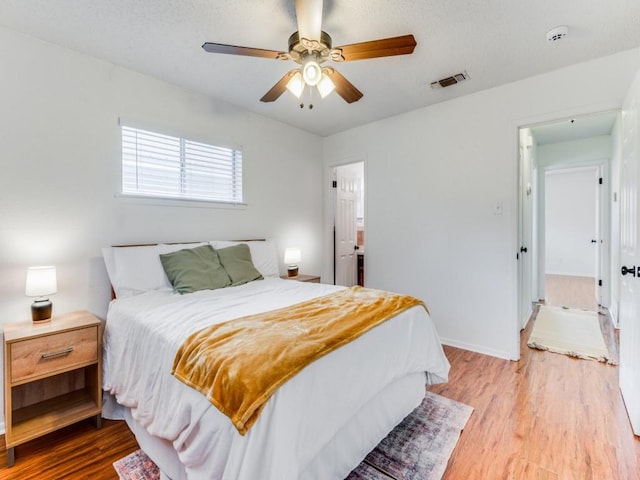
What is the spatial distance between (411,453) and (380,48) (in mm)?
2275

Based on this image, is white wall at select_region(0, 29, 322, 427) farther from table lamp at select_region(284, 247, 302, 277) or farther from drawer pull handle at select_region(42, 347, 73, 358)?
table lamp at select_region(284, 247, 302, 277)

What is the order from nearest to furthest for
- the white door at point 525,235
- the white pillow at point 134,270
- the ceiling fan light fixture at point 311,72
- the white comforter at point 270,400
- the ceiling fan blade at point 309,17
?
the white comforter at point 270,400, the ceiling fan blade at point 309,17, the ceiling fan light fixture at point 311,72, the white pillow at point 134,270, the white door at point 525,235

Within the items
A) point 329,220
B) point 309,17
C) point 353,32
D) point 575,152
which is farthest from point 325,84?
point 575,152

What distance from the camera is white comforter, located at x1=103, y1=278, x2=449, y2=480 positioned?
42.9 inches

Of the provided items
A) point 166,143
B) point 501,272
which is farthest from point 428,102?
point 166,143

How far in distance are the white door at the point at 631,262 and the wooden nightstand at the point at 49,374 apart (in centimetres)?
338

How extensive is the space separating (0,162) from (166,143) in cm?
114

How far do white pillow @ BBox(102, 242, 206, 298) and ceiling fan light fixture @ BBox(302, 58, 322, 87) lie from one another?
1.82 metres

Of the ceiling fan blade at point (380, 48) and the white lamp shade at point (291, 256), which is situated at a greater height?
the ceiling fan blade at point (380, 48)

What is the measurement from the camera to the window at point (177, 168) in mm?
2662

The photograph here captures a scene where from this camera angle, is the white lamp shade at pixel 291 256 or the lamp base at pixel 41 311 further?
the white lamp shade at pixel 291 256

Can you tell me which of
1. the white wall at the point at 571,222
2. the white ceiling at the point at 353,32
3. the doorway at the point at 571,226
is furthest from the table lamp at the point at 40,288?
the white wall at the point at 571,222

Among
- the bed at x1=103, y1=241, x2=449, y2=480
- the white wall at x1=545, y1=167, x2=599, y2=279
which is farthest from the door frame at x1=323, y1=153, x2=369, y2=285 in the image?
the white wall at x1=545, y1=167, x2=599, y2=279

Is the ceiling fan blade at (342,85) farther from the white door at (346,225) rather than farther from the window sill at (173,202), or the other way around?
the white door at (346,225)
